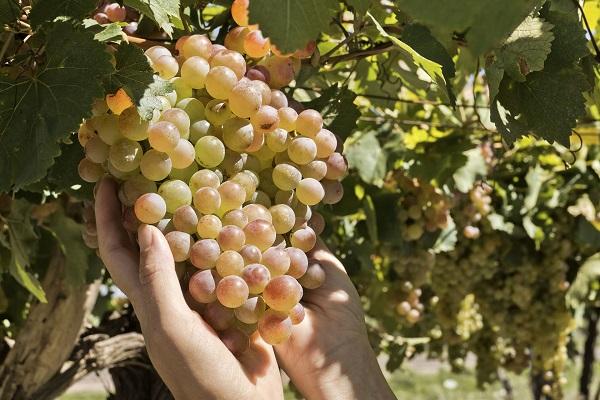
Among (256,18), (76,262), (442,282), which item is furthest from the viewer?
(442,282)

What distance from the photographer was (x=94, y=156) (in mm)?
968

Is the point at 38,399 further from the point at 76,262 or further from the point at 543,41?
the point at 543,41

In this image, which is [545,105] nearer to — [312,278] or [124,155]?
[312,278]

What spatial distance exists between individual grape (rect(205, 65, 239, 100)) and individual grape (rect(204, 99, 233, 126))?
20 mm

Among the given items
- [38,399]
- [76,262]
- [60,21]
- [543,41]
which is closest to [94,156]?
[60,21]

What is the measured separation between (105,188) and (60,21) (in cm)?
21

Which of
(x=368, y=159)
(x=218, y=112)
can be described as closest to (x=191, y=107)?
(x=218, y=112)

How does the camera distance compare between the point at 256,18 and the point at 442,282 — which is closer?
the point at 256,18

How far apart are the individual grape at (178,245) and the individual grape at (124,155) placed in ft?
0.32

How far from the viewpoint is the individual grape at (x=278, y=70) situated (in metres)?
1.06

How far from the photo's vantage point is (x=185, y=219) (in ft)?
3.10

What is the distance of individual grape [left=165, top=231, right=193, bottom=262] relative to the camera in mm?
935

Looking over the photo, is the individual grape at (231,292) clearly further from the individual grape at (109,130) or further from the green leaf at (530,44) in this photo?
the green leaf at (530,44)

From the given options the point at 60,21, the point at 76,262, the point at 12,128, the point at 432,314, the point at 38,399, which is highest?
the point at 60,21
